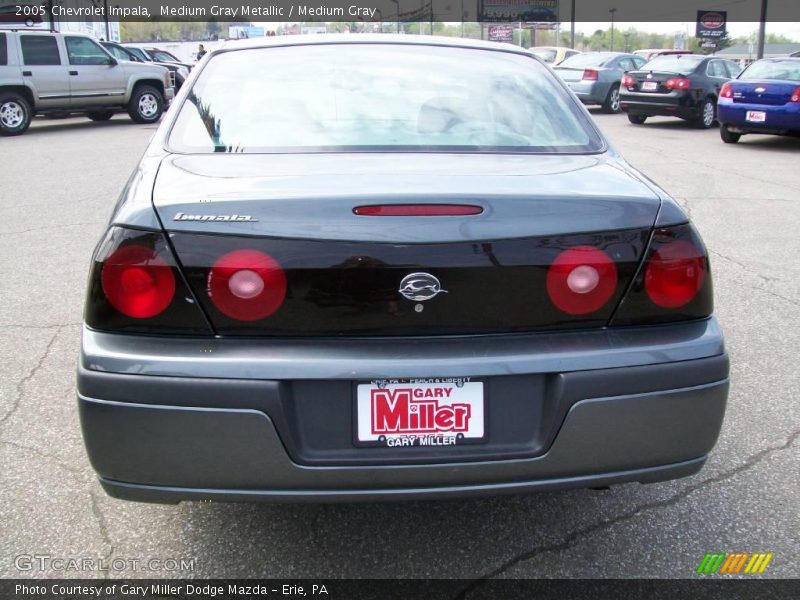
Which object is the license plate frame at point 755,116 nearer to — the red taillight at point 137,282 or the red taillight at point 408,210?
the red taillight at point 408,210

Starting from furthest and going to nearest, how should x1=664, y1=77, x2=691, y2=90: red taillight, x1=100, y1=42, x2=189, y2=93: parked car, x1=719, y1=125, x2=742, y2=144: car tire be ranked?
1. x1=100, y1=42, x2=189, y2=93: parked car
2. x1=664, y1=77, x2=691, y2=90: red taillight
3. x1=719, y1=125, x2=742, y2=144: car tire

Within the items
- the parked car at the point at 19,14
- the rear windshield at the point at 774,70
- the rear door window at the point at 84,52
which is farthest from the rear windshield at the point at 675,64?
the parked car at the point at 19,14

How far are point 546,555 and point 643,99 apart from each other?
15214mm

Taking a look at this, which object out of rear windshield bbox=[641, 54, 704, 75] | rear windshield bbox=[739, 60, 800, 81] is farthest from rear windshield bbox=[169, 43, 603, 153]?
rear windshield bbox=[641, 54, 704, 75]

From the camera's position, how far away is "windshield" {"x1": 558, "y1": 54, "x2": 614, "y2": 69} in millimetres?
19672

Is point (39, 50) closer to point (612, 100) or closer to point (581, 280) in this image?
point (612, 100)

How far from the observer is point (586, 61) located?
789 inches

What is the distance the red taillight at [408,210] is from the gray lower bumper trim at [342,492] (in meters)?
0.71

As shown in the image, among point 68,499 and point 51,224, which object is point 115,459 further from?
point 51,224

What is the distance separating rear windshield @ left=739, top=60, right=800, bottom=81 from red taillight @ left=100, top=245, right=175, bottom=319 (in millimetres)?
12779

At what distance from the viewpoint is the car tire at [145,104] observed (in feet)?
57.3

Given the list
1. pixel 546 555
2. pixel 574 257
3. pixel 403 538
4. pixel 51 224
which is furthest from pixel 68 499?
pixel 51 224

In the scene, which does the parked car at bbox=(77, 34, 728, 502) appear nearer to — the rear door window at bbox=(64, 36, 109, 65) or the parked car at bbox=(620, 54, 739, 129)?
the parked car at bbox=(620, 54, 739, 129)

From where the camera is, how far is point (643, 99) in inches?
639
